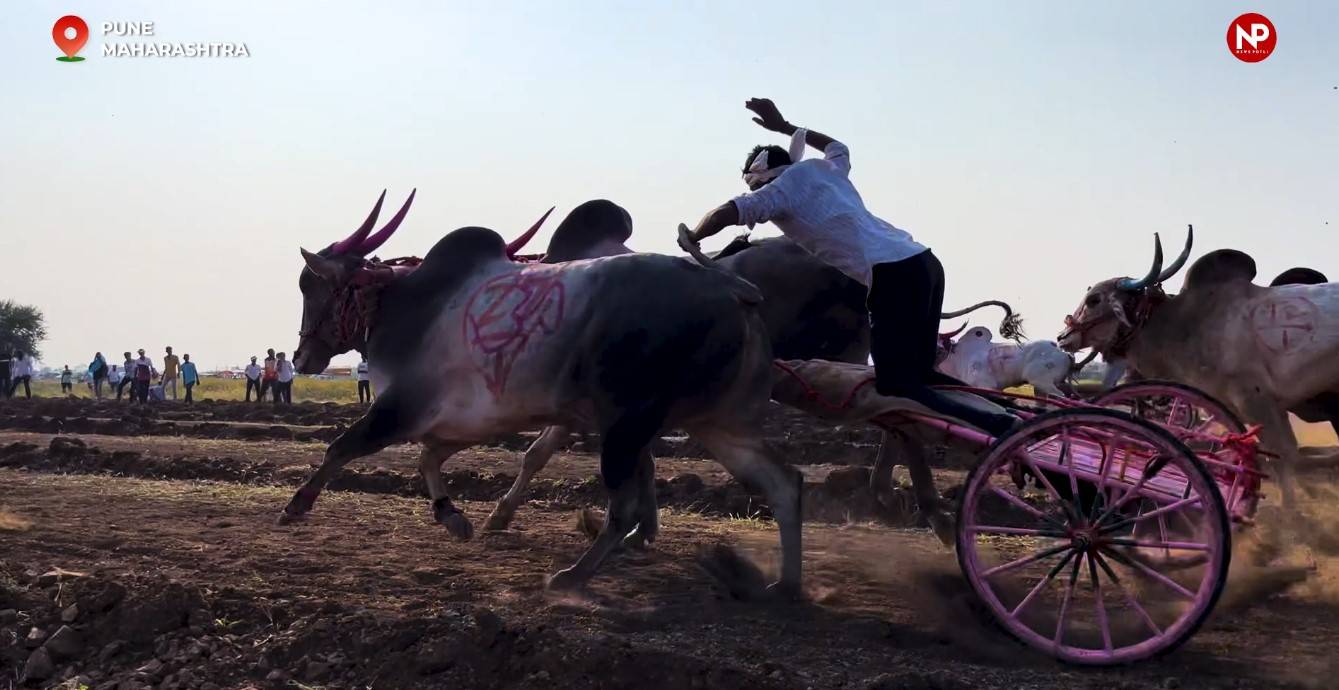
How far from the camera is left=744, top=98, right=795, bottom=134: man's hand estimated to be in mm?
6223

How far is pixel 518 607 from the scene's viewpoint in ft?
17.4

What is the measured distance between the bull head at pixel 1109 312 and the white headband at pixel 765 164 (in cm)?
292

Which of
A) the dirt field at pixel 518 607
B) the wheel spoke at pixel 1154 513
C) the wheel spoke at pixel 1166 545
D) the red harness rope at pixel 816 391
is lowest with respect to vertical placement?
the dirt field at pixel 518 607

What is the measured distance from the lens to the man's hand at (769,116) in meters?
6.22

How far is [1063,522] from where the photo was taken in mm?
4602

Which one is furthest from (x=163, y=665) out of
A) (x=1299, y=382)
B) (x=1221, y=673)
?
(x=1299, y=382)

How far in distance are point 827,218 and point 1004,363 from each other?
34.4ft

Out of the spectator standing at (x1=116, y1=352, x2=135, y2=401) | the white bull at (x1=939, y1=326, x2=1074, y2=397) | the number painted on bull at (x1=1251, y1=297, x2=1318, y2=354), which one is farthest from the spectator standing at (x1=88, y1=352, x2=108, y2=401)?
the number painted on bull at (x1=1251, y1=297, x2=1318, y2=354)

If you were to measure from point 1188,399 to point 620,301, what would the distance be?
9.61 ft

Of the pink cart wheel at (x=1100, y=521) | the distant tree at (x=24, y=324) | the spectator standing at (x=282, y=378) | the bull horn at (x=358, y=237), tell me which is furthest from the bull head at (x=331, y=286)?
the distant tree at (x=24, y=324)

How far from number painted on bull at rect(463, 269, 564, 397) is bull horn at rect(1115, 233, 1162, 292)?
3.79 metres

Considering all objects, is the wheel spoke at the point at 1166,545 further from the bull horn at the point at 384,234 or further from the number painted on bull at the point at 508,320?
the bull horn at the point at 384,234

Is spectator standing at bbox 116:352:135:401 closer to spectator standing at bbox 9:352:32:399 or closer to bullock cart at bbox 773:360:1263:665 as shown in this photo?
spectator standing at bbox 9:352:32:399

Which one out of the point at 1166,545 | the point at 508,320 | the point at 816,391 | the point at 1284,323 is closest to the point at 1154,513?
the point at 1166,545
